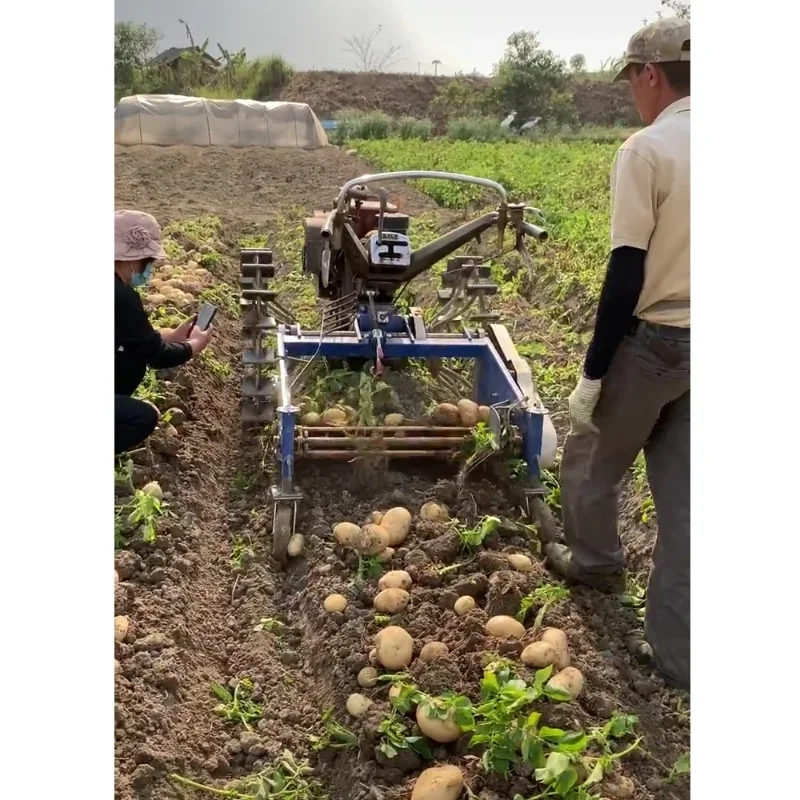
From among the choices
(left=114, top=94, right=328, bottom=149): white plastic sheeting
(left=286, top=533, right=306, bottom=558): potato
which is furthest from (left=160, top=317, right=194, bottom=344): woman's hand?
(left=114, top=94, right=328, bottom=149): white plastic sheeting

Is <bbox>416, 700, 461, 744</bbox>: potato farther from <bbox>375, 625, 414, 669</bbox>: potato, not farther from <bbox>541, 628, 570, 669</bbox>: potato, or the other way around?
<bbox>541, 628, 570, 669</bbox>: potato

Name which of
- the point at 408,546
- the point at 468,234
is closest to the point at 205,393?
the point at 468,234

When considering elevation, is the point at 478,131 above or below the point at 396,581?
above

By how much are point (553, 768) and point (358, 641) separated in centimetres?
100

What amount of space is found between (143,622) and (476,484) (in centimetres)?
165

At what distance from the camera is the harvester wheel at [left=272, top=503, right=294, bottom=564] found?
13.2ft

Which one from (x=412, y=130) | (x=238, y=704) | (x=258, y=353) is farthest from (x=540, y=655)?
(x=412, y=130)

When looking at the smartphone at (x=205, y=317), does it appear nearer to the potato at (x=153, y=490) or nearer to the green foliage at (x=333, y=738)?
the potato at (x=153, y=490)

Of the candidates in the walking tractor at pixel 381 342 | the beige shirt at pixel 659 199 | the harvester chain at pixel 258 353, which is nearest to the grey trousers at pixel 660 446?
the beige shirt at pixel 659 199

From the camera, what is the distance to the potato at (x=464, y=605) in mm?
3371

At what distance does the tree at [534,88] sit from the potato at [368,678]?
65.4 feet

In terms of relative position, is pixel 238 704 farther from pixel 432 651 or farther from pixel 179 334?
pixel 179 334

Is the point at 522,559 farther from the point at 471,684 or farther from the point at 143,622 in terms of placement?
the point at 143,622

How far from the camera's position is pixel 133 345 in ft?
13.4
